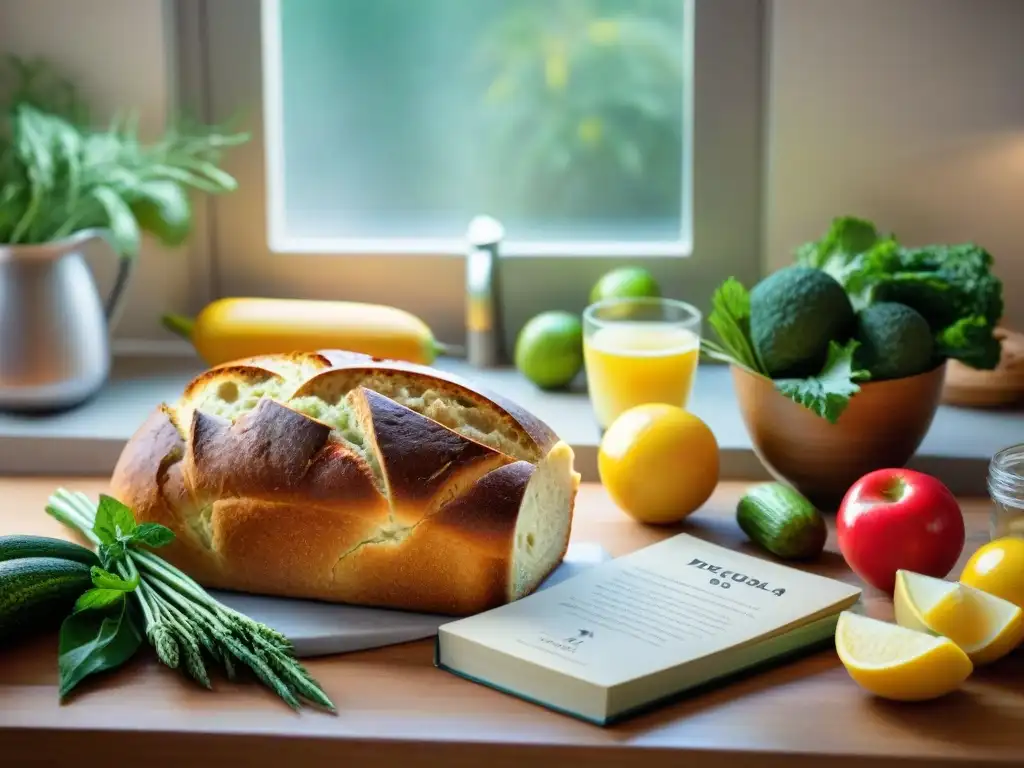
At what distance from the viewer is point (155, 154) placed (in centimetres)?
156

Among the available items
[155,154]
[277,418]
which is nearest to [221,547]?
[277,418]

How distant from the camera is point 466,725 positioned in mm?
902

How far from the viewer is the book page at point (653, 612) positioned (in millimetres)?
945

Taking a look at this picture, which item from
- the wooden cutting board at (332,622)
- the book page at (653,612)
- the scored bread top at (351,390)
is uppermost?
the scored bread top at (351,390)

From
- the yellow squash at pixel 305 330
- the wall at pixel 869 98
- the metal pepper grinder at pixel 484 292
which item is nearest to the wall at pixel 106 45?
the wall at pixel 869 98

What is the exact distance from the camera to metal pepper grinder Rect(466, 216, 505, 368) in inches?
62.7

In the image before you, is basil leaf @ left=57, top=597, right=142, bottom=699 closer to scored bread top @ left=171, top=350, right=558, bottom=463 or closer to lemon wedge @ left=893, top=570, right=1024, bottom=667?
scored bread top @ left=171, top=350, right=558, bottom=463

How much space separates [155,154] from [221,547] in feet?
2.17

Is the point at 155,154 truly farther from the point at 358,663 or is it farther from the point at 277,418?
the point at 358,663

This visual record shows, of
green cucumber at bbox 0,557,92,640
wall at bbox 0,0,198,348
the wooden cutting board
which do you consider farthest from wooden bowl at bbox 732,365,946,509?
wall at bbox 0,0,198,348

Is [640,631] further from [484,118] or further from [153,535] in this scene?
[484,118]

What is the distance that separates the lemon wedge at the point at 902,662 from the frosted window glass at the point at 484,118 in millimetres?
829

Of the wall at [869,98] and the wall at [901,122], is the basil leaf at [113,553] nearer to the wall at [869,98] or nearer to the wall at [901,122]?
the wall at [869,98]

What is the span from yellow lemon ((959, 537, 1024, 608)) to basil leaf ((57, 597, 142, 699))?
0.63 m
